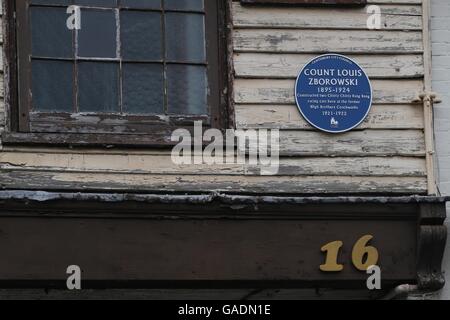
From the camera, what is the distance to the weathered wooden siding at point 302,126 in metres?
7.99

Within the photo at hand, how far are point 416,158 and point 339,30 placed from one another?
1.11 m

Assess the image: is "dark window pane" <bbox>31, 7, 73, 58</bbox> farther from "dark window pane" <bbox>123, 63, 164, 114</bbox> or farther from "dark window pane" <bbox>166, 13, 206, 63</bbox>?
"dark window pane" <bbox>166, 13, 206, 63</bbox>

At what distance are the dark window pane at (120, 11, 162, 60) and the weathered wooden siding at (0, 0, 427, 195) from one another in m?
0.58

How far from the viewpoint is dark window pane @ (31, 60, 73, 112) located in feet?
26.6

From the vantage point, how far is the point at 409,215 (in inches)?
318

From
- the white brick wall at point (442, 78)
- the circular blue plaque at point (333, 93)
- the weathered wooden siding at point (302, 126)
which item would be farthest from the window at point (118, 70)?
the white brick wall at point (442, 78)

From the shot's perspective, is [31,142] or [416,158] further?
[416,158]

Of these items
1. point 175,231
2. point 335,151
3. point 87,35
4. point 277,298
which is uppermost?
point 87,35

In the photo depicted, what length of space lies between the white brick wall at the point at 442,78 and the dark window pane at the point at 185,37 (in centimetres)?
176

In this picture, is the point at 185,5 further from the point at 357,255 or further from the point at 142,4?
the point at 357,255

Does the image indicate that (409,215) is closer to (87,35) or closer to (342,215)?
(342,215)

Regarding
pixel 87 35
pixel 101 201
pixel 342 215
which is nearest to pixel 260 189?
pixel 342 215

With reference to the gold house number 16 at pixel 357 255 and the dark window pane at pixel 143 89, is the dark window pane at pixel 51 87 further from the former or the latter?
the gold house number 16 at pixel 357 255

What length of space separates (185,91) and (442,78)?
1946 mm
